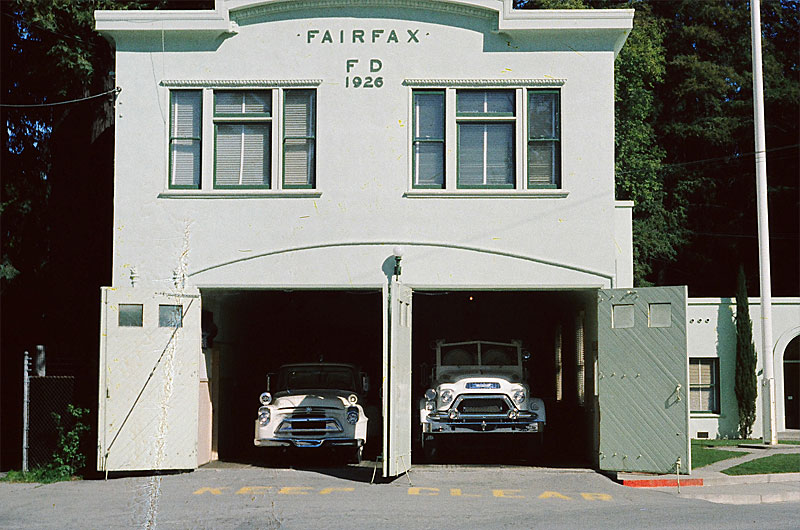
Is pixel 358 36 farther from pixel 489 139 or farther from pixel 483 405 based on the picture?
pixel 483 405

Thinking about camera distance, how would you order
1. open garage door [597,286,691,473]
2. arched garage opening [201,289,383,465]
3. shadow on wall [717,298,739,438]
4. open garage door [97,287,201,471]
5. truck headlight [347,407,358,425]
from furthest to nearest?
1. shadow on wall [717,298,739,438]
2. arched garage opening [201,289,383,465]
3. truck headlight [347,407,358,425]
4. open garage door [97,287,201,471]
5. open garage door [597,286,691,473]

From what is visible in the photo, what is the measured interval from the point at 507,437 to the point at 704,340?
11641 millimetres

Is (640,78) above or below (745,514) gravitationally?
above

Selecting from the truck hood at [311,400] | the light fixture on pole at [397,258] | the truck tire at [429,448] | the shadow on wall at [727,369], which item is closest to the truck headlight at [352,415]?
the truck hood at [311,400]

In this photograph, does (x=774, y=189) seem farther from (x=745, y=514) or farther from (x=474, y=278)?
(x=745, y=514)

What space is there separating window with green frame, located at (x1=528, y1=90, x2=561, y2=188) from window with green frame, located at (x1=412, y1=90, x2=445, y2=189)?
1.49m

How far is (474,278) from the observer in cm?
1842

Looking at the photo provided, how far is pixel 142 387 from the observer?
703 inches

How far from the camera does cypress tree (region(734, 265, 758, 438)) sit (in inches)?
1129

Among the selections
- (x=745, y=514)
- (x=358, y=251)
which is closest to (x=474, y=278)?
(x=358, y=251)

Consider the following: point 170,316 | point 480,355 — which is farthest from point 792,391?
point 170,316

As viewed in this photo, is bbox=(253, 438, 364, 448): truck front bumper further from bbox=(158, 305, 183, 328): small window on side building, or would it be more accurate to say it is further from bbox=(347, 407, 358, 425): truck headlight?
bbox=(158, 305, 183, 328): small window on side building

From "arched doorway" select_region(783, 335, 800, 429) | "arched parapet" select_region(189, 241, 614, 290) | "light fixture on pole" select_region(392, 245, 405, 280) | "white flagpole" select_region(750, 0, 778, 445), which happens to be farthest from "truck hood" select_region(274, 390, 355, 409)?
"arched doorway" select_region(783, 335, 800, 429)

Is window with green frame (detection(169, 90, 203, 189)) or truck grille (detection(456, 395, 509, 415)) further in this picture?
truck grille (detection(456, 395, 509, 415))
